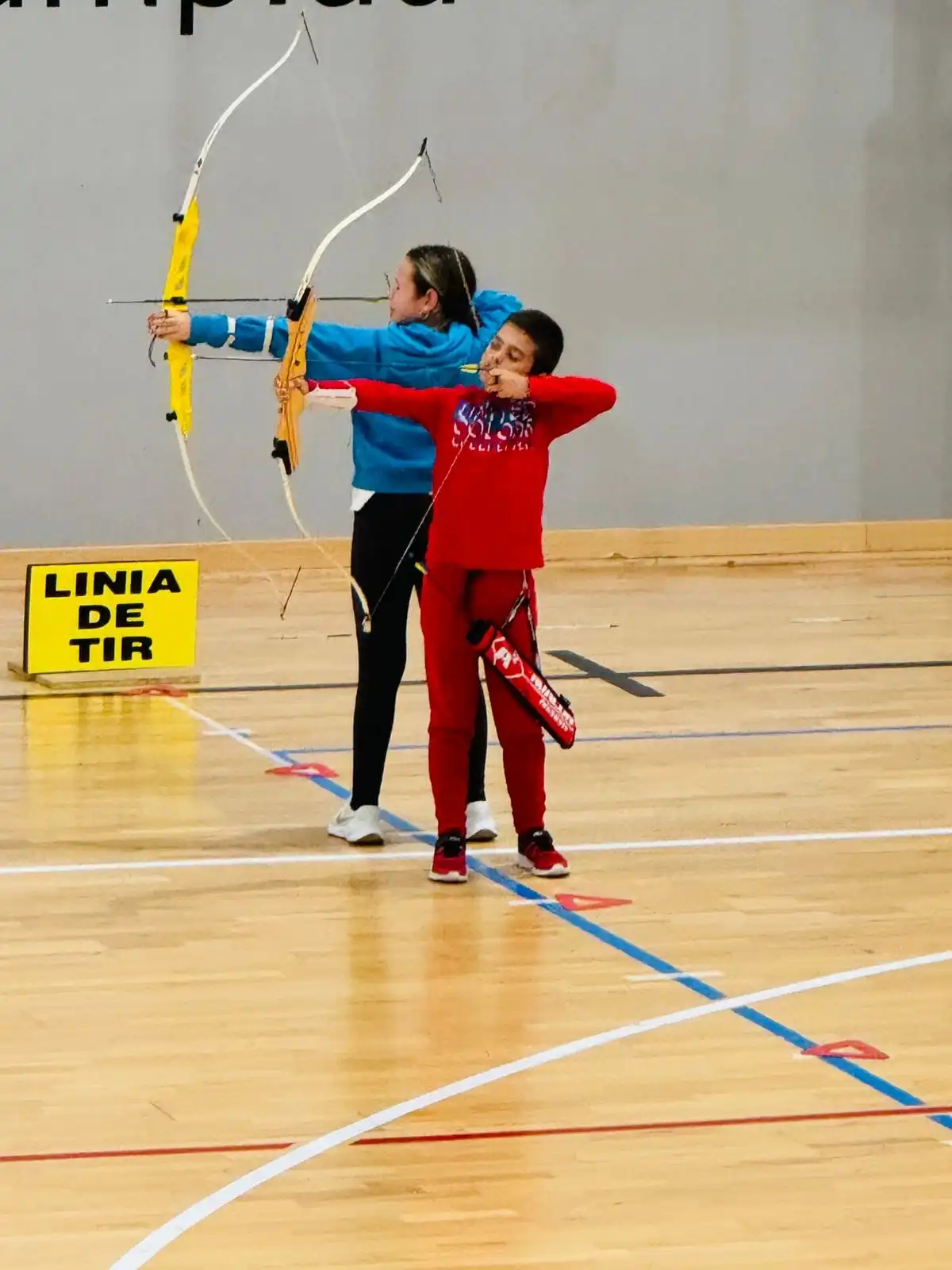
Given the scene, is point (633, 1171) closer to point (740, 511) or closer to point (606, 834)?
point (606, 834)

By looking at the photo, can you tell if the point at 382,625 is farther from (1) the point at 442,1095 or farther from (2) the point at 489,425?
(1) the point at 442,1095

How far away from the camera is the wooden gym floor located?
9.84ft

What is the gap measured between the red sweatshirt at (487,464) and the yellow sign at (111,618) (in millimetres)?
2577

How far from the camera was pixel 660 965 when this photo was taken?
425 centimetres

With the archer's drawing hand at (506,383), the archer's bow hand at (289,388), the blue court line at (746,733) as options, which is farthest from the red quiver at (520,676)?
the blue court line at (746,733)

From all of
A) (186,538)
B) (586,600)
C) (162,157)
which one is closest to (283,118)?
(162,157)

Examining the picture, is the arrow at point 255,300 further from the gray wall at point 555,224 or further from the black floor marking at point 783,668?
the black floor marking at point 783,668

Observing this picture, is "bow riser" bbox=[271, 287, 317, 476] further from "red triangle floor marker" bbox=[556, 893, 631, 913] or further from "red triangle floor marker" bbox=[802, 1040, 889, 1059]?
"red triangle floor marker" bbox=[802, 1040, 889, 1059]

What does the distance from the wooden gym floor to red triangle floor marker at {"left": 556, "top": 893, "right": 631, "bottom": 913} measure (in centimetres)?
2

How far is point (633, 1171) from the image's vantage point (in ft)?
10.4

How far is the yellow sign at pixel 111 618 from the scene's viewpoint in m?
7.22

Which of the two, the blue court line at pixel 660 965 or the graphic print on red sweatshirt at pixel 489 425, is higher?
the graphic print on red sweatshirt at pixel 489 425

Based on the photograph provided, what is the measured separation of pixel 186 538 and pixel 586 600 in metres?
1.91

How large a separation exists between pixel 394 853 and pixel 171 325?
1.39 metres
